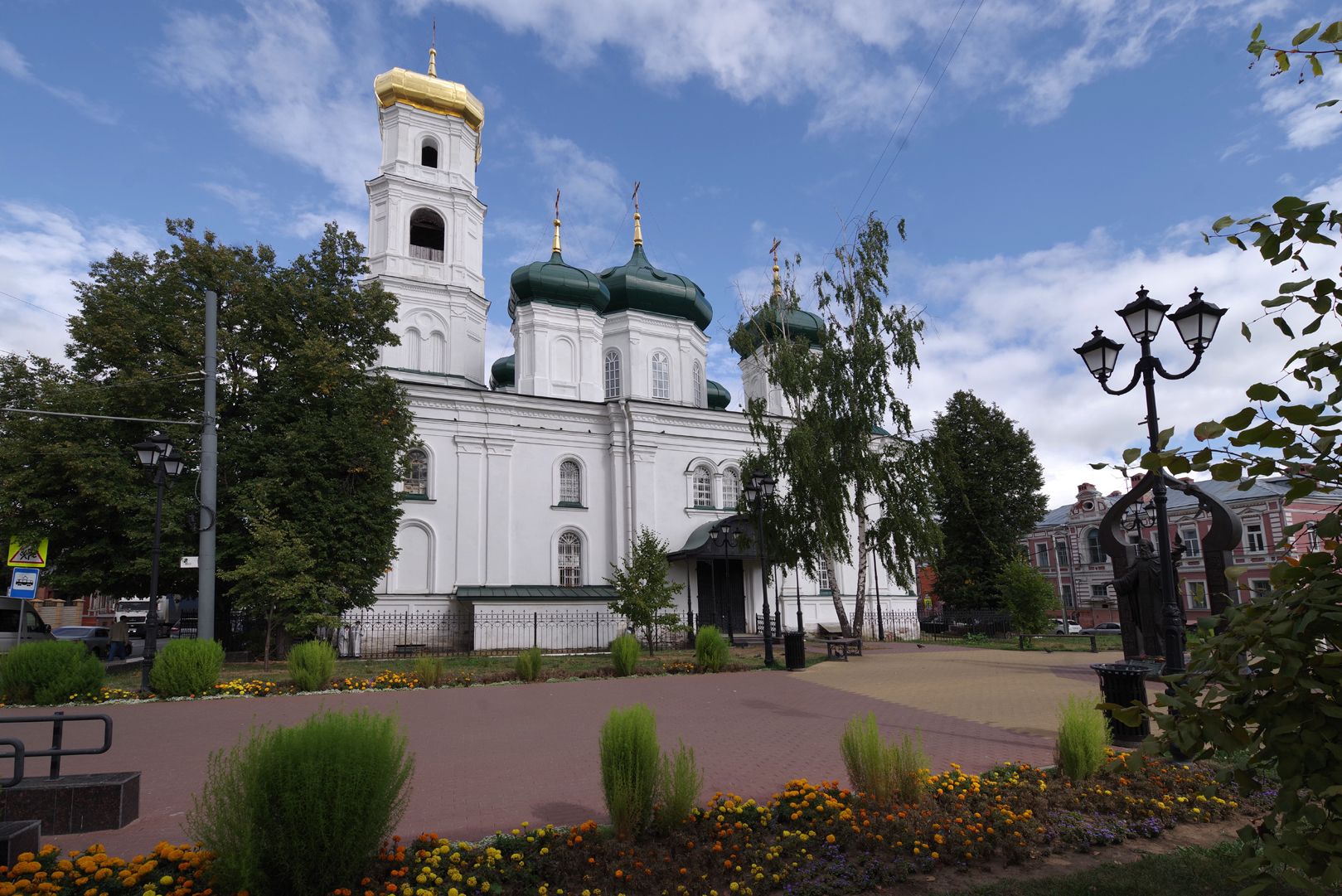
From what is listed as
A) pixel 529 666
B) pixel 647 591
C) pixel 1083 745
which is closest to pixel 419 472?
pixel 647 591

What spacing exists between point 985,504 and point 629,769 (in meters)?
36.2

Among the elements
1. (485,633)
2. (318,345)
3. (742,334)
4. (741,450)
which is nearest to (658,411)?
(741,450)

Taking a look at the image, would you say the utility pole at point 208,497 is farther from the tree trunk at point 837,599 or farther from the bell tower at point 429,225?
the tree trunk at point 837,599

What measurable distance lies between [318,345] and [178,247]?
16.4ft

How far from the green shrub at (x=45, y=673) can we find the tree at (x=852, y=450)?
16.3 meters

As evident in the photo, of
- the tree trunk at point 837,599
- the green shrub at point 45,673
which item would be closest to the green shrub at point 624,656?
the tree trunk at point 837,599

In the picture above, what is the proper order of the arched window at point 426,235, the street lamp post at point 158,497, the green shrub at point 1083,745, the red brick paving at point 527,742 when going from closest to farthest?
the red brick paving at point 527,742 → the green shrub at point 1083,745 → the street lamp post at point 158,497 → the arched window at point 426,235

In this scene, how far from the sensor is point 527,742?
9.01m

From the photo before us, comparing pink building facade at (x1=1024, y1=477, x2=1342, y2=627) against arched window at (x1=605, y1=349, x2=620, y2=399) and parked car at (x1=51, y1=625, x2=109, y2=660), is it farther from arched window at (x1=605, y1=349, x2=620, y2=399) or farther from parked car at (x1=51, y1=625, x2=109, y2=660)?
parked car at (x1=51, y1=625, x2=109, y2=660)

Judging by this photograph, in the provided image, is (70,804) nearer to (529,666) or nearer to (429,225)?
(529,666)

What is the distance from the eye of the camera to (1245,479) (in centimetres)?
245

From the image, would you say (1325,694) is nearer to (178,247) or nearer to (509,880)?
(509,880)

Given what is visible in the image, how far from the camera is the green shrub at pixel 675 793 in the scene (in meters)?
5.34

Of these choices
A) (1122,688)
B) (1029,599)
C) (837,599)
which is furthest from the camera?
(1029,599)
